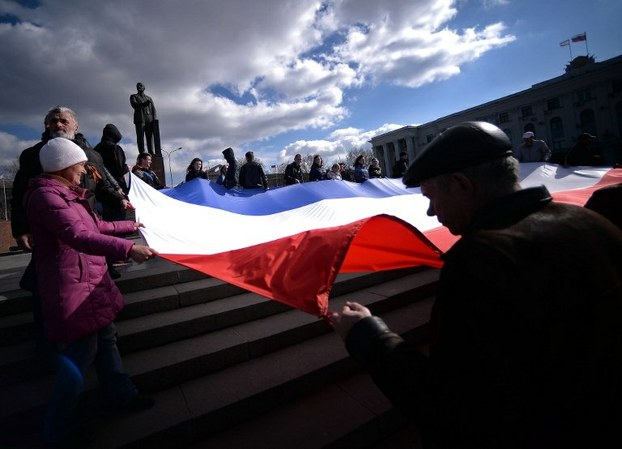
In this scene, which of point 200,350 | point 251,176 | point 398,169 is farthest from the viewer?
point 398,169

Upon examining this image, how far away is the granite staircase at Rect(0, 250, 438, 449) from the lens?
227 centimetres

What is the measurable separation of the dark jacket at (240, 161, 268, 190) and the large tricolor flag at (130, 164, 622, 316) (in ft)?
8.03

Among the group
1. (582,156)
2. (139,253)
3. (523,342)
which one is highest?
(582,156)

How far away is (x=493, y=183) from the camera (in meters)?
0.94

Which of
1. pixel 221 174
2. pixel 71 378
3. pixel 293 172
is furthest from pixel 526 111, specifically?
pixel 71 378

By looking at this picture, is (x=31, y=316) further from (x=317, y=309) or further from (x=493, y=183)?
(x=493, y=183)

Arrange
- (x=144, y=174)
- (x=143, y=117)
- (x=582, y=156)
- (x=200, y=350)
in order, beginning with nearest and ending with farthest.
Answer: (x=200, y=350)
(x=144, y=174)
(x=582, y=156)
(x=143, y=117)

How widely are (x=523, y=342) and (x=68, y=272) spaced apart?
2352 millimetres

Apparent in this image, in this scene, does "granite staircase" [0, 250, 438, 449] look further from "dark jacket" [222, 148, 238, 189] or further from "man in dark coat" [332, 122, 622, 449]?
"dark jacket" [222, 148, 238, 189]

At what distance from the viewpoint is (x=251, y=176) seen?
809cm

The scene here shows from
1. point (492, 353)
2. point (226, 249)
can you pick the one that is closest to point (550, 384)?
point (492, 353)

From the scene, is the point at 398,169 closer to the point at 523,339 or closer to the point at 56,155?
the point at 56,155

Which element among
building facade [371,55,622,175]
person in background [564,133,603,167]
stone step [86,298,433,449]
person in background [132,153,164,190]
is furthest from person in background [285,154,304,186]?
building facade [371,55,622,175]

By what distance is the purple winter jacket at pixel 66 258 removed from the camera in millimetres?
1887
